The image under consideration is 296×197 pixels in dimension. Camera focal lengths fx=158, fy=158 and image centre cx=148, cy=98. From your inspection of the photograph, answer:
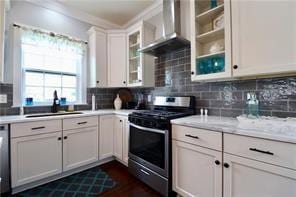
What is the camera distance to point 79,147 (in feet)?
7.60

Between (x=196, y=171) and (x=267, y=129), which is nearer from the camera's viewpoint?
(x=267, y=129)

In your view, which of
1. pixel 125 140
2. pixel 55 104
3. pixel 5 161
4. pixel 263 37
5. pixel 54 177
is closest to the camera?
pixel 263 37

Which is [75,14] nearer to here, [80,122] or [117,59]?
[117,59]

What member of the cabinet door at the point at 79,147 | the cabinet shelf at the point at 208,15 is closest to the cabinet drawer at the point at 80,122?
the cabinet door at the point at 79,147

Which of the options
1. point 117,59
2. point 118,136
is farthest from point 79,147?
point 117,59

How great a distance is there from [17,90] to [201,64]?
2.55 m

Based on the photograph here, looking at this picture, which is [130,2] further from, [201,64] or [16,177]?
[16,177]

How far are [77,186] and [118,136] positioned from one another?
0.88 meters

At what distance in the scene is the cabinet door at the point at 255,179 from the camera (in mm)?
1002

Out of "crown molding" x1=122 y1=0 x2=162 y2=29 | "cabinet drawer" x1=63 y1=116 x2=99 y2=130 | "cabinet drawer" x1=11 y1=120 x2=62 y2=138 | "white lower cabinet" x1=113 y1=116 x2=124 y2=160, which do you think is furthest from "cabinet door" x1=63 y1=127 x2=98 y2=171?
"crown molding" x1=122 y1=0 x2=162 y2=29

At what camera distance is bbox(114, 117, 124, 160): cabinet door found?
2.52 meters

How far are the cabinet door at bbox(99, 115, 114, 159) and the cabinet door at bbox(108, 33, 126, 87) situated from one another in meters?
0.72

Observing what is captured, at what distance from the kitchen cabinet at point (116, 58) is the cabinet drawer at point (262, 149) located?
2133mm

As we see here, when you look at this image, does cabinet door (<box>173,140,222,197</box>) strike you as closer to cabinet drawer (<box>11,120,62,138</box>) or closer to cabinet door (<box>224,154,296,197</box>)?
cabinet door (<box>224,154,296,197</box>)
